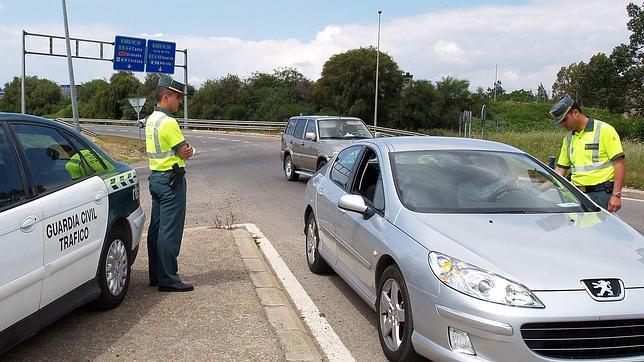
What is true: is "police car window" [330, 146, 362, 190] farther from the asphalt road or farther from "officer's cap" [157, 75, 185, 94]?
"officer's cap" [157, 75, 185, 94]

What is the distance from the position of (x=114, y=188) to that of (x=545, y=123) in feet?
251

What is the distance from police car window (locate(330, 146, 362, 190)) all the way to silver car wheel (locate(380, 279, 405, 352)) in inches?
65.2

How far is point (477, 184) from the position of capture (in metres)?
4.52

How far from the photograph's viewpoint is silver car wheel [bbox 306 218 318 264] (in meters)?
6.19

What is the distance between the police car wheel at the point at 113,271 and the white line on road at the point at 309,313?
1.43 m

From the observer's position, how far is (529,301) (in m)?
3.07

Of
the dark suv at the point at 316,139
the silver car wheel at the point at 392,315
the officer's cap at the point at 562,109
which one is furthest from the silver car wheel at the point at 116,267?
the dark suv at the point at 316,139

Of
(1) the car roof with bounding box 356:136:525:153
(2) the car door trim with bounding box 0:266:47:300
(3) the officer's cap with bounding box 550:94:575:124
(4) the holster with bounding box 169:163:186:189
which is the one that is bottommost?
(2) the car door trim with bounding box 0:266:47:300

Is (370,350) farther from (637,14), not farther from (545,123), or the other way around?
(545,123)

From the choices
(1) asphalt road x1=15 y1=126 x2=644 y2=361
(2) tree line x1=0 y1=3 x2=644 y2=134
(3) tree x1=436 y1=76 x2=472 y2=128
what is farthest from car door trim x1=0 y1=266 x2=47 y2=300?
(3) tree x1=436 y1=76 x2=472 y2=128

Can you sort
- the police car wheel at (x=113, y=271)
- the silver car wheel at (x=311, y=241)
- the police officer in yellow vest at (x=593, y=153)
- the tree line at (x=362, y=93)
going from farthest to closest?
the tree line at (x=362, y=93)
the silver car wheel at (x=311, y=241)
the police officer in yellow vest at (x=593, y=153)
the police car wheel at (x=113, y=271)

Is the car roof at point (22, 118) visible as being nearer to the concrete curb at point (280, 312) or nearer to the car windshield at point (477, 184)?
the concrete curb at point (280, 312)

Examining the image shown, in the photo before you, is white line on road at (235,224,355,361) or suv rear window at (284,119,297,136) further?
suv rear window at (284,119,297,136)

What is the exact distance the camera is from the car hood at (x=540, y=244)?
10.5 feet
